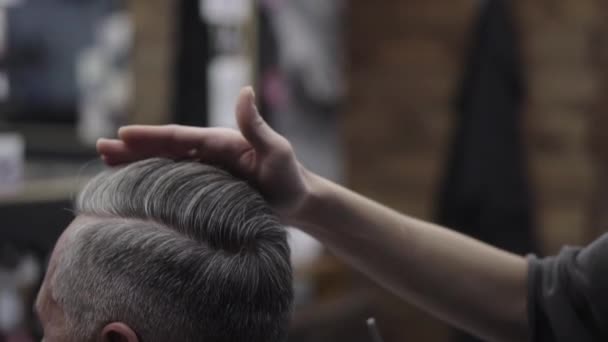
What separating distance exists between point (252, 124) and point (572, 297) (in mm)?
637

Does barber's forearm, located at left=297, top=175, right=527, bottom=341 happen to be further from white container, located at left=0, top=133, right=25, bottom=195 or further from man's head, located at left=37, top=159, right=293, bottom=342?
white container, located at left=0, top=133, right=25, bottom=195

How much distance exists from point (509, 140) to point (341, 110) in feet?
3.85

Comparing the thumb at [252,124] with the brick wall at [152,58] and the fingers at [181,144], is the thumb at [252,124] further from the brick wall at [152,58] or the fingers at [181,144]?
the brick wall at [152,58]

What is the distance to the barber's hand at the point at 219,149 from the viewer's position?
4.21ft

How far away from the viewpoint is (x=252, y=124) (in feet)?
4.04

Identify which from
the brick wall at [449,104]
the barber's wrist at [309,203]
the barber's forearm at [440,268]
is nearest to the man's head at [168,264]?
the barber's wrist at [309,203]

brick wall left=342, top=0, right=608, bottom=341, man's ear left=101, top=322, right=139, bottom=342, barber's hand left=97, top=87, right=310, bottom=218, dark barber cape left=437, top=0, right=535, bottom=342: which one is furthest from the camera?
brick wall left=342, top=0, right=608, bottom=341

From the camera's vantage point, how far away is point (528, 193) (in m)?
4.17

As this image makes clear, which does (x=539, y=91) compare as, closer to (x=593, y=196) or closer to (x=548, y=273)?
(x=593, y=196)

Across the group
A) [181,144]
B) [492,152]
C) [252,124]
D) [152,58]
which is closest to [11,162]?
[152,58]

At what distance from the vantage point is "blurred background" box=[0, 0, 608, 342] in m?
2.92

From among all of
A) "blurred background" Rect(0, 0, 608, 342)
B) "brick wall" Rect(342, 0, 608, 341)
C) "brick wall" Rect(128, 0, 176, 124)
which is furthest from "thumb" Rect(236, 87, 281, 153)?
"brick wall" Rect(342, 0, 608, 341)

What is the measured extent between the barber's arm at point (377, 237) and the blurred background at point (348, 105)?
1.53 meters

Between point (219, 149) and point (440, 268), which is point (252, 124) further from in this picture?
point (440, 268)
